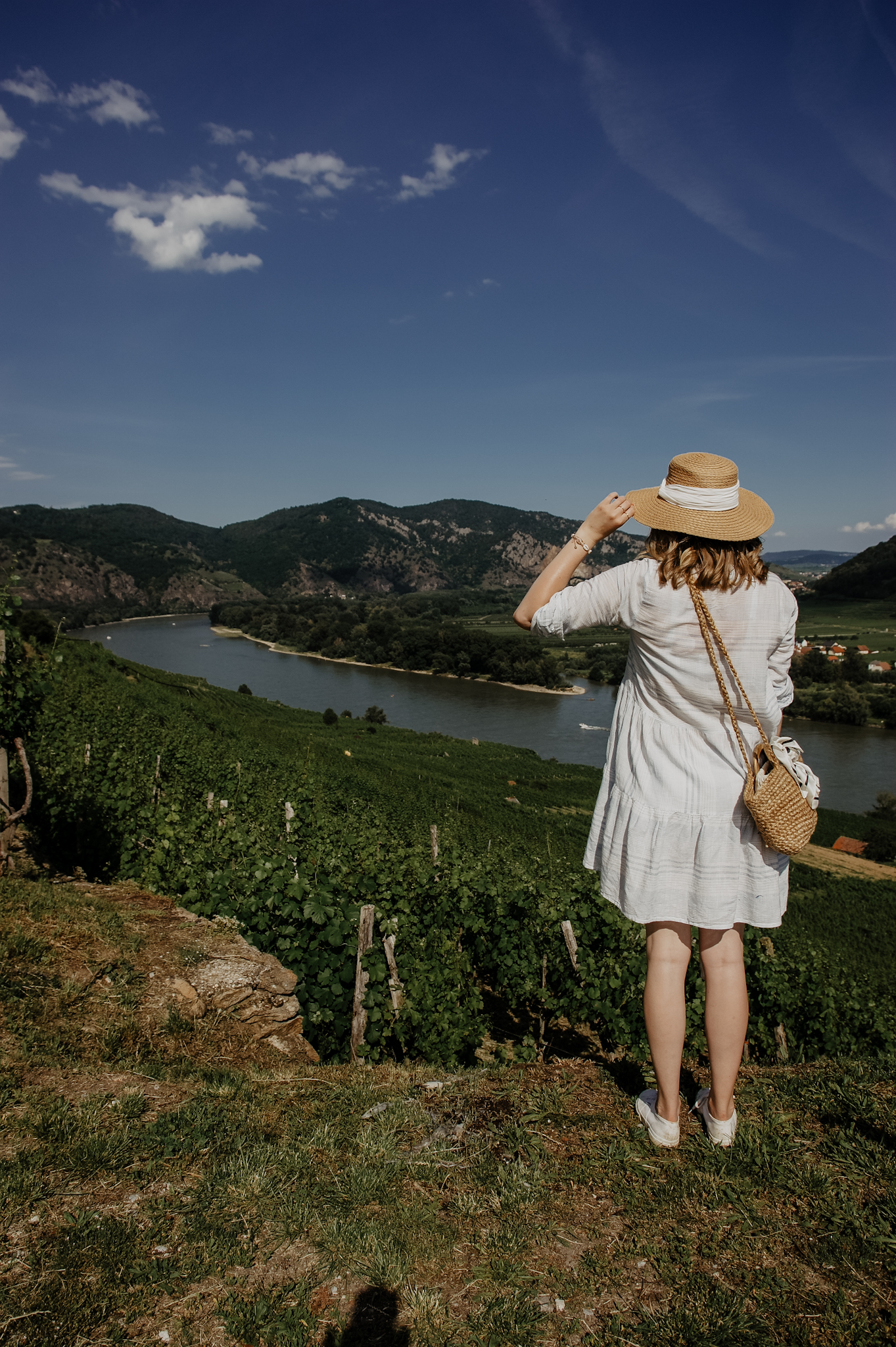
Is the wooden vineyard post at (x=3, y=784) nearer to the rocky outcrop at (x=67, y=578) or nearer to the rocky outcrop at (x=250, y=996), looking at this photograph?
the rocky outcrop at (x=250, y=996)

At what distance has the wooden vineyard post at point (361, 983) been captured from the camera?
451 centimetres

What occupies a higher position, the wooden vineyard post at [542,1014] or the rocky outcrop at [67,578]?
the rocky outcrop at [67,578]

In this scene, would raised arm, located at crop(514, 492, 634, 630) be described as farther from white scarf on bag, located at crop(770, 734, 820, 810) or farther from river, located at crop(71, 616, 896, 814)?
river, located at crop(71, 616, 896, 814)

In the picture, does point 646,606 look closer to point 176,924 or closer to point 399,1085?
point 399,1085

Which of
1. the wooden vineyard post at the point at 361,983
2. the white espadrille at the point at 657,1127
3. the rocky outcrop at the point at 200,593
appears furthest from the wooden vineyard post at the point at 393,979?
the rocky outcrop at the point at 200,593

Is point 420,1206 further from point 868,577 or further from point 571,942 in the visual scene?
point 868,577

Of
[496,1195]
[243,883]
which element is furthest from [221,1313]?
[243,883]

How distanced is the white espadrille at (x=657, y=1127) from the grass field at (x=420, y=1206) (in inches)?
2.8

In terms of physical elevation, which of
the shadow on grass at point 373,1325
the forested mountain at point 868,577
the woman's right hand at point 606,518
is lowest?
the shadow on grass at point 373,1325

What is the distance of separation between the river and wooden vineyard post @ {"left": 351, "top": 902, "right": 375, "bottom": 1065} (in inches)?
1424

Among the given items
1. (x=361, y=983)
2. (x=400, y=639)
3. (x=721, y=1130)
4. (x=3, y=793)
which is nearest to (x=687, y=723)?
(x=721, y=1130)

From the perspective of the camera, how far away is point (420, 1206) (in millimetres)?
2371

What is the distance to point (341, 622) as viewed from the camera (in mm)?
122812

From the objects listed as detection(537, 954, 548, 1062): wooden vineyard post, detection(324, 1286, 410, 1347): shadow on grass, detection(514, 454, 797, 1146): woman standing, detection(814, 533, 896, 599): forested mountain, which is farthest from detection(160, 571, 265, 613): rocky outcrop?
detection(324, 1286, 410, 1347): shadow on grass
